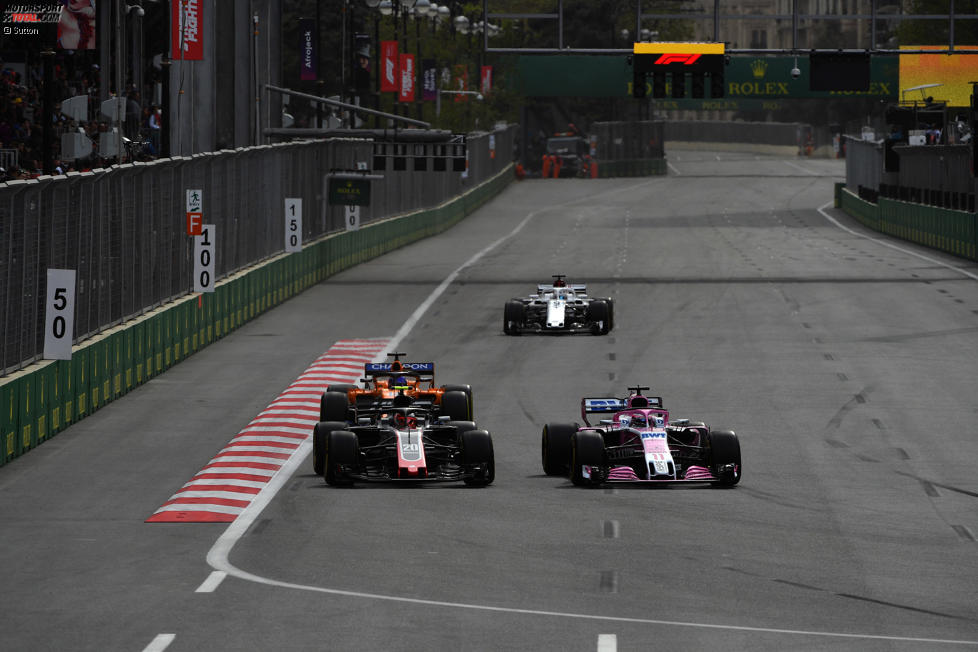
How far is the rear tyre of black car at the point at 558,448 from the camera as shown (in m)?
20.6

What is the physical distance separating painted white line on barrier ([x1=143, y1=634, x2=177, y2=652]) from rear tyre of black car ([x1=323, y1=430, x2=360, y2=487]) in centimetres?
633

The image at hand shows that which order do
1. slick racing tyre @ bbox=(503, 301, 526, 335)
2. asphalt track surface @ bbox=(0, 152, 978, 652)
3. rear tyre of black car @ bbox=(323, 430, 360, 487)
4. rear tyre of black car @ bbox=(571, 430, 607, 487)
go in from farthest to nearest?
1. slick racing tyre @ bbox=(503, 301, 526, 335)
2. rear tyre of black car @ bbox=(571, 430, 607, 487)
3. rear tyre of black car @ bbox=(323, 430, 360, 487)
4. asphalt track surface @ bbox=(0, 152, 978, 652)

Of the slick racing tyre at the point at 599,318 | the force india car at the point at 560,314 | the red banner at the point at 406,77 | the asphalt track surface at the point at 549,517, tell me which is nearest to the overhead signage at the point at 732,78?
the red banner at the point at 406,77

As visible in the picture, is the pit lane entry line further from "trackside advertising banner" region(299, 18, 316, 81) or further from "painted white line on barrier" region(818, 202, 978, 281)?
"trackside advertising banner" region(299, 18, 316, 81)

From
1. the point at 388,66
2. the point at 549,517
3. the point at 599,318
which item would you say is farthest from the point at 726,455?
the point at 388,66

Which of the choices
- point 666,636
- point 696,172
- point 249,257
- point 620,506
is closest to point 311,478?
point 620,506

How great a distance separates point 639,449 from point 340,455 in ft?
10.0

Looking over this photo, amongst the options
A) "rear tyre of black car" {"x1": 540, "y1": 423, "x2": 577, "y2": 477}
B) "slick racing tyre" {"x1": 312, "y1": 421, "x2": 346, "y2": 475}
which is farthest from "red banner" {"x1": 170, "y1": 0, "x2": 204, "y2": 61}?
"rear tyre of black car" {"x1": 540, "y1": 423, "x2": 577, "y2": 477}

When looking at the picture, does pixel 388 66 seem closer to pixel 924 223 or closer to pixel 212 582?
pixel 924 223

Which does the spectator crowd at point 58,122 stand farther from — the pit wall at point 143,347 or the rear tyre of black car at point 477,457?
the rear tyre of black car at point 477,457

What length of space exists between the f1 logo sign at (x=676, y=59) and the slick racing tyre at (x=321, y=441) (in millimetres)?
32825

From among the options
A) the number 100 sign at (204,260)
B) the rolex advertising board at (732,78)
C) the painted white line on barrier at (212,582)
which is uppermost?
the rolex advertising board at (732,78)

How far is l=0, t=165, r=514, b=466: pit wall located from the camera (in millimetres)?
22516

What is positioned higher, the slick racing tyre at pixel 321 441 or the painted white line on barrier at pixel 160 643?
the slick racing tyre at pixel 321 441
